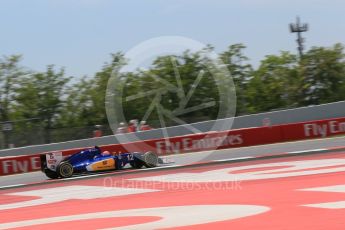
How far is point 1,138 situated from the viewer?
24.8 m

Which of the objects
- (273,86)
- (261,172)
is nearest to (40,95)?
(273,86)

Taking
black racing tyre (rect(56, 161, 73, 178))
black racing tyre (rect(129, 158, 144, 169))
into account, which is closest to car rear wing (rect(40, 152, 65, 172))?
black racing tyre (rect(56, 161, 73, 178))

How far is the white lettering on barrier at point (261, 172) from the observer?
36.7ft

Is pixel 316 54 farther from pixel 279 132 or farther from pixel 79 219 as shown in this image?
pixel 79 219

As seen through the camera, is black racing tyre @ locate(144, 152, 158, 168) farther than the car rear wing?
No

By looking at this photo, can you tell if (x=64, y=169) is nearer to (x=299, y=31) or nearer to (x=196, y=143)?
(x=196, y=143)

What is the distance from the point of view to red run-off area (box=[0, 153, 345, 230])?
6.82 metres

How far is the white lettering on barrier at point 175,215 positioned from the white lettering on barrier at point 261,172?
322cm

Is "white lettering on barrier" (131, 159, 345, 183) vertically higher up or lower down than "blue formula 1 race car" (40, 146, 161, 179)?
lower down

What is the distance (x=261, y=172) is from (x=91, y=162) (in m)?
5.19

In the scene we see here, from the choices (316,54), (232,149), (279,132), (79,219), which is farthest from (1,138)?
(316,54)

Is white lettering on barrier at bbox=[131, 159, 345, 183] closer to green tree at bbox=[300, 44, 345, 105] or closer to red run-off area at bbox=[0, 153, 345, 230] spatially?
red run-off area at bbox=[0, 153, 345, 230]

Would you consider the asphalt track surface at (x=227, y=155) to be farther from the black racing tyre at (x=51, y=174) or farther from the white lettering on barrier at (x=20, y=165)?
the white lettering on barrier at (x=20, y=165)

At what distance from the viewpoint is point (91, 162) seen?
15391mm
